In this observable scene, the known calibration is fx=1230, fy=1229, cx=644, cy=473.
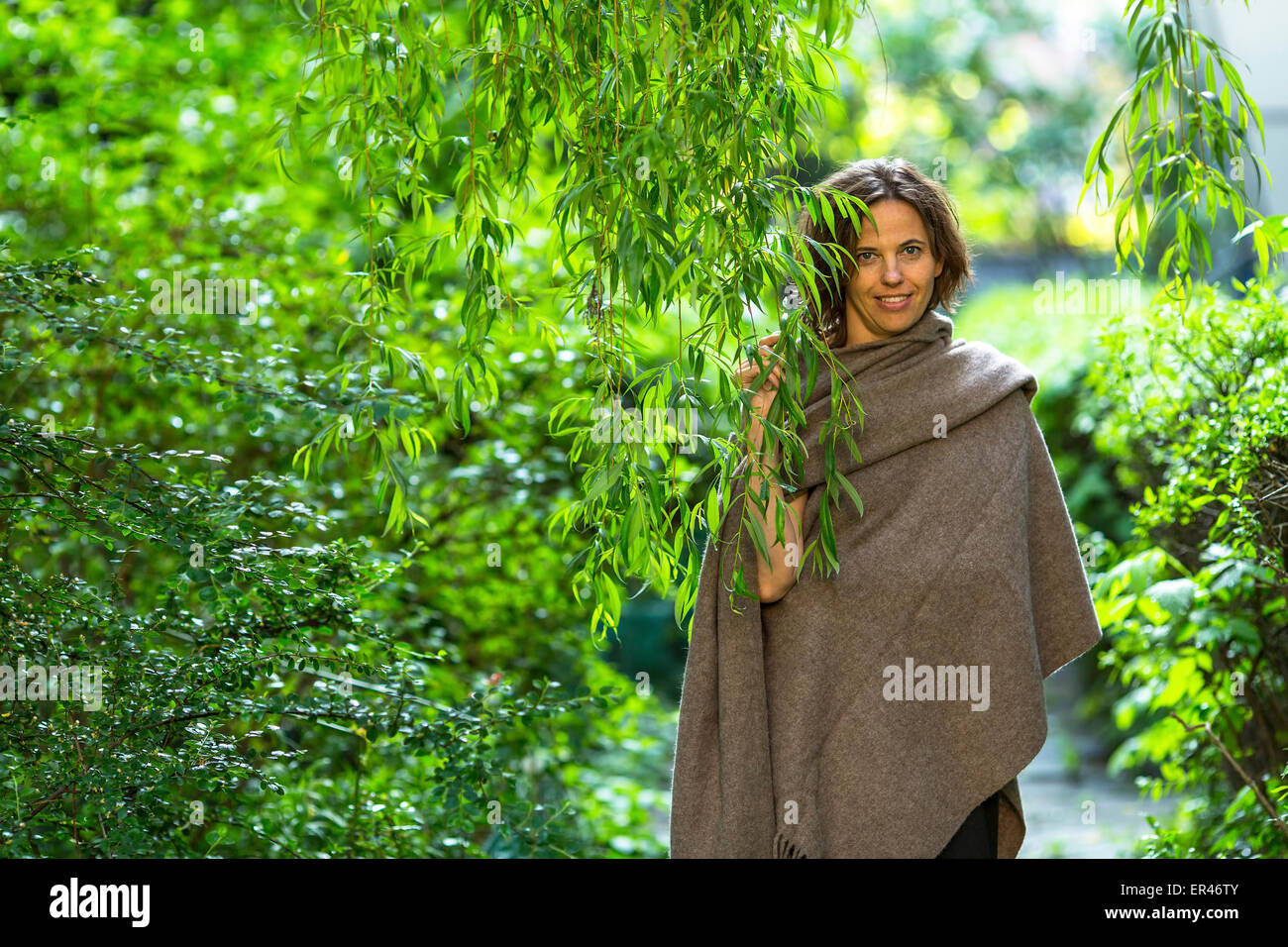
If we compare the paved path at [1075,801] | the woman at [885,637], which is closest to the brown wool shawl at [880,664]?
the woman at [885,637]

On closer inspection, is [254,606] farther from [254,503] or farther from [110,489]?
[110,489]

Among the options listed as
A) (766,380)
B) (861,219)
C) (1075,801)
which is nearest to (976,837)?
(766,380)

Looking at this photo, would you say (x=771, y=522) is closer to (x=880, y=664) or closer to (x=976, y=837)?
(x=880, y=664)

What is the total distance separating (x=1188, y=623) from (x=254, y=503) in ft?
7.06

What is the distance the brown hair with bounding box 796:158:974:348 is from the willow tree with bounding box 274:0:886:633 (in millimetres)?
214

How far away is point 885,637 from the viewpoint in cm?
200

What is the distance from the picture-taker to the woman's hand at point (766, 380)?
180 centimetres

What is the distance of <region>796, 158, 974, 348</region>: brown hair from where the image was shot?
6.83 feet

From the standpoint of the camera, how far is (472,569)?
12.3ft

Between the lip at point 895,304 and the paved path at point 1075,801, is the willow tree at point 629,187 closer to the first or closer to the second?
the lip at point 895,304

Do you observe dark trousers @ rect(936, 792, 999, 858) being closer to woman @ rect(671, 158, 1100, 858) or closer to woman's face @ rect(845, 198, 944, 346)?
woman @ rect(671, 158, 1100, 858)
